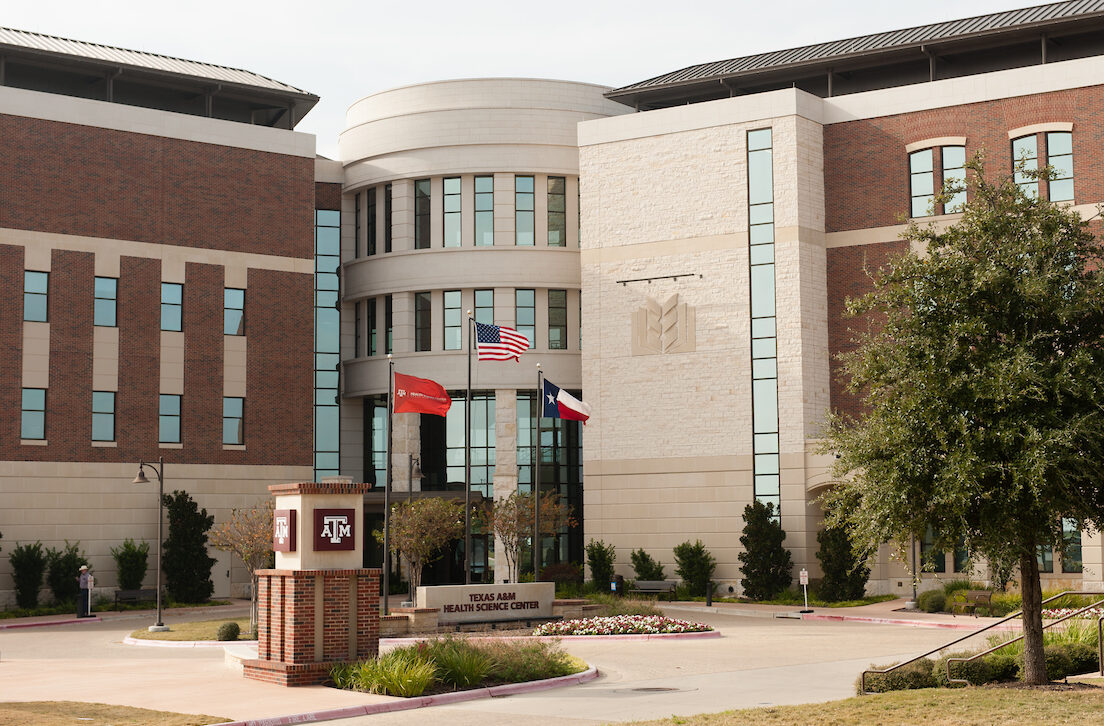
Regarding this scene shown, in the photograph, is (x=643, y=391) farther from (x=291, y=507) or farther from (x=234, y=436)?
(x=291, y=507)

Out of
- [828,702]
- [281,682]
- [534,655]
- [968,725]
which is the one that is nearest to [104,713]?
[281,682]

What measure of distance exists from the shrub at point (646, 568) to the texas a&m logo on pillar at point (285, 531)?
26.4 metres

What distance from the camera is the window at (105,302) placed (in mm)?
49562

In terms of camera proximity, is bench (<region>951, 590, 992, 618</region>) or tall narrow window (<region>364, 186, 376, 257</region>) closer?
bench (<region>951, 590, 992, 618</region>)

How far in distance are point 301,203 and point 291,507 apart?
104ft

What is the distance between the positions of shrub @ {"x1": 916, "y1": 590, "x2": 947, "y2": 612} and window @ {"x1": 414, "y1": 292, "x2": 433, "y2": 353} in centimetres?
2326

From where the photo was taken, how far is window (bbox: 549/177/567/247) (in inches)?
2195

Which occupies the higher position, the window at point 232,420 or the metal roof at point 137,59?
the metal roof at point 137,59

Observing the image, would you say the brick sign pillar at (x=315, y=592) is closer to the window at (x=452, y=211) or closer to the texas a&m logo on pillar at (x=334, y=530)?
the texas a&m logo on pillar at (x=334, y=530)

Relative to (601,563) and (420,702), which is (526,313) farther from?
(420,702)

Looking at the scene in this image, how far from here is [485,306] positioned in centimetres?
5512

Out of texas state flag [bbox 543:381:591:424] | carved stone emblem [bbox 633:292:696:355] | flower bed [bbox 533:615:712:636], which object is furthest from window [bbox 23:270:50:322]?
flower bed [bbox 533:615:712:636]

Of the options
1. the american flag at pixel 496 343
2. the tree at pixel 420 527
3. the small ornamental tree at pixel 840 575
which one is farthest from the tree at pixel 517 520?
the small ornamental tree at pixel 840 575

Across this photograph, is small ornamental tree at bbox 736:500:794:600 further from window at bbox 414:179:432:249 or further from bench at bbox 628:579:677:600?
window at bbox 414:179:432:249
